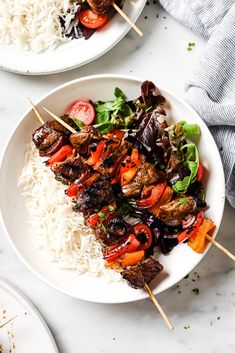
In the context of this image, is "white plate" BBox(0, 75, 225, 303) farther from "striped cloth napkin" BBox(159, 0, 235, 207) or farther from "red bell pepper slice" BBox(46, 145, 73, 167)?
"red bell pepper slice" BBox(46, 145, 73, 167)

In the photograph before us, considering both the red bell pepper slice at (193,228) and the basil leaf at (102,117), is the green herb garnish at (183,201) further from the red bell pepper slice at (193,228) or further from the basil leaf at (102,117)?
the basil leaf at (102,117)

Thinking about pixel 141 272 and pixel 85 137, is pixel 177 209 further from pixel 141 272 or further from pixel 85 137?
pixel 85 137

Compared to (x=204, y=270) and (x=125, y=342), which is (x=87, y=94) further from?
(x=125, y=342)

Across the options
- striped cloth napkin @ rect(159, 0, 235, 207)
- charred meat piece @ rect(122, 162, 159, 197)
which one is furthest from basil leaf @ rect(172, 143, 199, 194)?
striped cloth napkin @ rect(159, 0, 235, 207)

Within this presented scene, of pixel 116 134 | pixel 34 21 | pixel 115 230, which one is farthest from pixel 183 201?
pixel 34 21

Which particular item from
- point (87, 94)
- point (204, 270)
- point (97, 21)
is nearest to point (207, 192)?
point (204, 270)

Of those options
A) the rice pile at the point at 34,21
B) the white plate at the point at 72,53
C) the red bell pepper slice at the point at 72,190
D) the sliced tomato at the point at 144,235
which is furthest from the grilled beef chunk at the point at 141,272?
the rice pile at the point at 34,21
